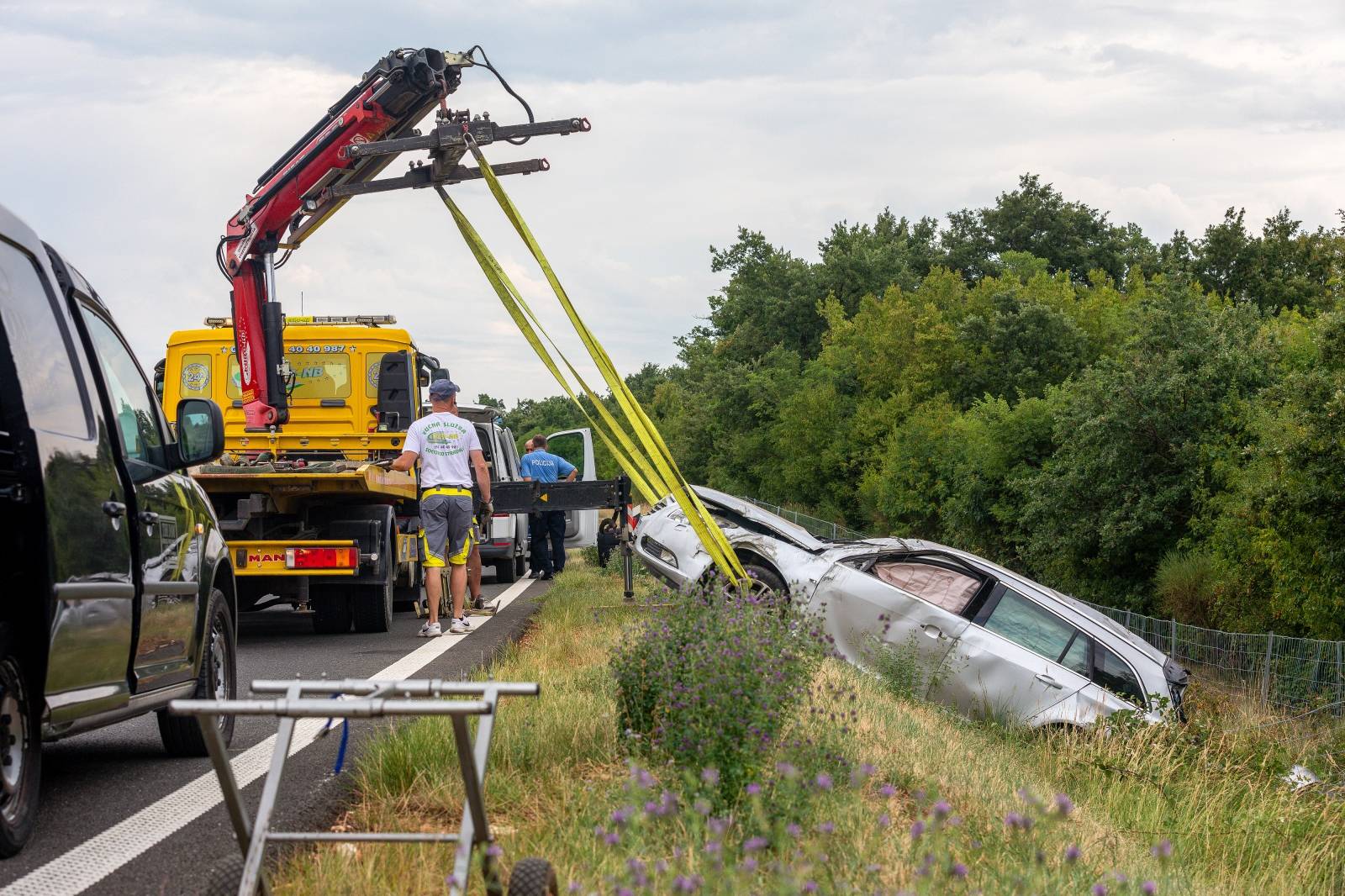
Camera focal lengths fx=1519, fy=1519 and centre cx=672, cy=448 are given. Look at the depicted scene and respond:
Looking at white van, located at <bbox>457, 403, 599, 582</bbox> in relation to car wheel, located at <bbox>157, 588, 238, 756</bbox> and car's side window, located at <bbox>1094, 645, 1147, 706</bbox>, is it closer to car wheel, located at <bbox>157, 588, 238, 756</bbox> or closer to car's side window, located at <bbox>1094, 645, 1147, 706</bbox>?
car's side window, located at <bbox>1094, 645, 1147, 706</bbox>

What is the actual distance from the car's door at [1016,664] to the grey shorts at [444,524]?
148 inches

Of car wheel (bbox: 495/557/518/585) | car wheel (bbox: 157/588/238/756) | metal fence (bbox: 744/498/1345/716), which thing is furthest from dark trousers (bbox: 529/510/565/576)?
car wheel (bbox: 157/588/238/756)

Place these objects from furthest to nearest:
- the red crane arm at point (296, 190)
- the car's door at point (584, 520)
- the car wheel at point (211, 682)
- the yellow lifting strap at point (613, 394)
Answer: the car's door at point (584, 520) < the red crane arm at point (296, 190) < the yellow lifting strap at point (613, 394) < the car wheel at point (211, 682)

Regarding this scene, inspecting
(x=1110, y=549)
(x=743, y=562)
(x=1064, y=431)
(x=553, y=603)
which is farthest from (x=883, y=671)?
(x=1064, y=431)

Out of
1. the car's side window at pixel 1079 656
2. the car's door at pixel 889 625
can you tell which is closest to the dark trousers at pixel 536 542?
the car's door at pixel 889 625

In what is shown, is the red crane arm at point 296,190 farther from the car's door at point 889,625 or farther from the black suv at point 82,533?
the black suv at point 82,533

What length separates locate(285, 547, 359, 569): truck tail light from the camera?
12297 millimetres

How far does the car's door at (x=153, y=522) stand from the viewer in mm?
5656

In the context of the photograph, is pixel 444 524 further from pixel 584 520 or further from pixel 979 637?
pixel 584 520

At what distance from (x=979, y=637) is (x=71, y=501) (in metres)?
7.24

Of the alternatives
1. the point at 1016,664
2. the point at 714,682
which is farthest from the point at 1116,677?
the point at 714,682

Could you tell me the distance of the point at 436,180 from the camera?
43.8 feet

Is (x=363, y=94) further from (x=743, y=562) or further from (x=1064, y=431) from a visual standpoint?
(x=1064, y=431)

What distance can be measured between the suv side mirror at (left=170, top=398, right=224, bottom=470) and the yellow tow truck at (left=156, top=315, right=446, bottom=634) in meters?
4.31
